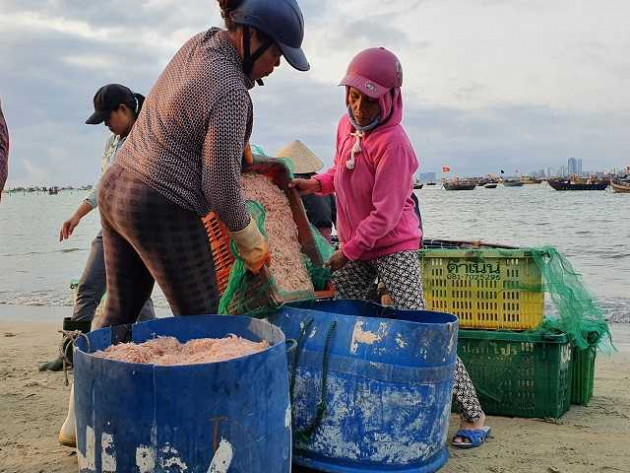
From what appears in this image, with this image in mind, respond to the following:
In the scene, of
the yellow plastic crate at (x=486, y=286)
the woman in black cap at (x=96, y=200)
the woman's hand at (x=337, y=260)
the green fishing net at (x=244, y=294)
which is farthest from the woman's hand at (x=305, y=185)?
the woman in black cap at (x=96, y=200)

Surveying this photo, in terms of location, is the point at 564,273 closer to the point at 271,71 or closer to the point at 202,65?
the point at 271,71

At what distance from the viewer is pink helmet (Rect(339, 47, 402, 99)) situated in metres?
3.36

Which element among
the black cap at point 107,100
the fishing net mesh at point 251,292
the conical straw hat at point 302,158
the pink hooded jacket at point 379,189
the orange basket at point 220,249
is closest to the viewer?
the fishing net mesh at point 251,292

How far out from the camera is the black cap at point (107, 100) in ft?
14.6

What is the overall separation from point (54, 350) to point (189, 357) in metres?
4.33

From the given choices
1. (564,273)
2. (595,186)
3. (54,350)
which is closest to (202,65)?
(564,273)

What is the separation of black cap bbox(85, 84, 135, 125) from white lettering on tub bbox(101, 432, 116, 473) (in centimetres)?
300

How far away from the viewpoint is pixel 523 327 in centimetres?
414

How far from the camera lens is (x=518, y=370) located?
402 cm

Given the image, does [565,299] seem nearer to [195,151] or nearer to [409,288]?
[409,288]

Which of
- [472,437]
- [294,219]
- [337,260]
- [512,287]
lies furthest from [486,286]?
[294,219]

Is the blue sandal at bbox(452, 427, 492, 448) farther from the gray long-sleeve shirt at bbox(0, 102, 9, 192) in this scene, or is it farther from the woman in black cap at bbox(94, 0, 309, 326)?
the gray long-sleeve shirt at bbox(0, 102, 9, 192)

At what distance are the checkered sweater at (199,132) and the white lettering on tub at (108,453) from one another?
0.88 metres

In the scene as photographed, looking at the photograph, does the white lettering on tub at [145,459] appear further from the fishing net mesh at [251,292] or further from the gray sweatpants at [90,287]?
the gray sweatpants at [90,287]
